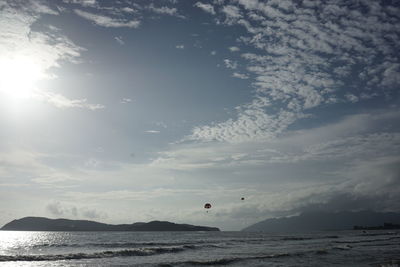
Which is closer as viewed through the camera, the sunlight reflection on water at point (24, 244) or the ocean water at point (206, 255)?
the ocean water at point (206, 255)

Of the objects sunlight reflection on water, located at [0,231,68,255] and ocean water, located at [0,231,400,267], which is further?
sunlight reflection on water, located at [0,231,68,255]

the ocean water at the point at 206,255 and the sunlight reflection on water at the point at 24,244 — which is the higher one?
the sunlight reflection on water at the point at 24,244

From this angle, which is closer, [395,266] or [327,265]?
[395,266]

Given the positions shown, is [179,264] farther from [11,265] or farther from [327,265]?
[11,265]

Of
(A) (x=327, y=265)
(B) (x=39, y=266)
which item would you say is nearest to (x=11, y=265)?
(B) (x=39, y=266)

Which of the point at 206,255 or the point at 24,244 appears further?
the point at 24,244

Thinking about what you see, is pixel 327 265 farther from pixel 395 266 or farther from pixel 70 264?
pixel 70 264

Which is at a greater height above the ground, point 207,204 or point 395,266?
point 207,204

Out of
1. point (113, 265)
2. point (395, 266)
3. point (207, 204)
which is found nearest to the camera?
point (395, 266)

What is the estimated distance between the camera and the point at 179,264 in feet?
131

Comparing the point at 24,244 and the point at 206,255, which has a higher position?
the point at 24,244

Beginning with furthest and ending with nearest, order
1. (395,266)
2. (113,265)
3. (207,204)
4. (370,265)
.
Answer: (207,204) → (113,265) → (370,265) → (395,266)

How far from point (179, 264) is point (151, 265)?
3.16 metres

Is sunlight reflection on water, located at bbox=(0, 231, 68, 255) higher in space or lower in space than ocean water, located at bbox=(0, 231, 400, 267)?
higher
